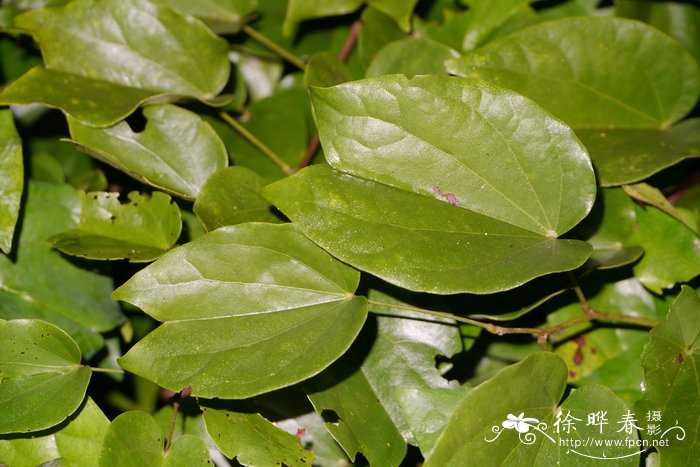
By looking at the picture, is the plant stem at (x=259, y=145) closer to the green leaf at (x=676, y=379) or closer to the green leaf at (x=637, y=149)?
the green leaf at (x=637, y=149)

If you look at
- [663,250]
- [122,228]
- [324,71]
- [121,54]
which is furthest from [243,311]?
[663,250]

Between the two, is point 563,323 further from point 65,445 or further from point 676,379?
point 65,445

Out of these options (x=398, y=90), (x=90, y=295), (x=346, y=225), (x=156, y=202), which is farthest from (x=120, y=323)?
(x=398, y=90)

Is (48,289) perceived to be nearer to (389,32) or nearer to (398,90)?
(398,90)

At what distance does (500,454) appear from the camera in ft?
2.66

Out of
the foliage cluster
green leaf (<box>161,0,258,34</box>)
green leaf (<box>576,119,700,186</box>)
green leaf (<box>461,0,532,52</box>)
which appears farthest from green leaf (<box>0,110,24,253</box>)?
green leaf (<box>576,119,700,186</box>)

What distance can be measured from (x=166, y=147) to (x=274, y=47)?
35 cm

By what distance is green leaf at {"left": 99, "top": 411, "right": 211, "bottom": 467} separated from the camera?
890 millimetres

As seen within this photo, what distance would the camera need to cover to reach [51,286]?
1070mm

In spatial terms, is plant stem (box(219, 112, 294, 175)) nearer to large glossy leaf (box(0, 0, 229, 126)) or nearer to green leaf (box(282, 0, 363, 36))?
large glossy leaf (box(0, 0, 229, 126))

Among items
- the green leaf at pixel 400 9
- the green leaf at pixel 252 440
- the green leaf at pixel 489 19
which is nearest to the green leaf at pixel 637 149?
the green leaf at pixel 489 19

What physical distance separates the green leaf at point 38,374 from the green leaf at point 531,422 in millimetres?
539

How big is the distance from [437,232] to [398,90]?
0.20m

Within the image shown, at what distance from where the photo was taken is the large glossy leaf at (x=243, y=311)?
0.82 metres
